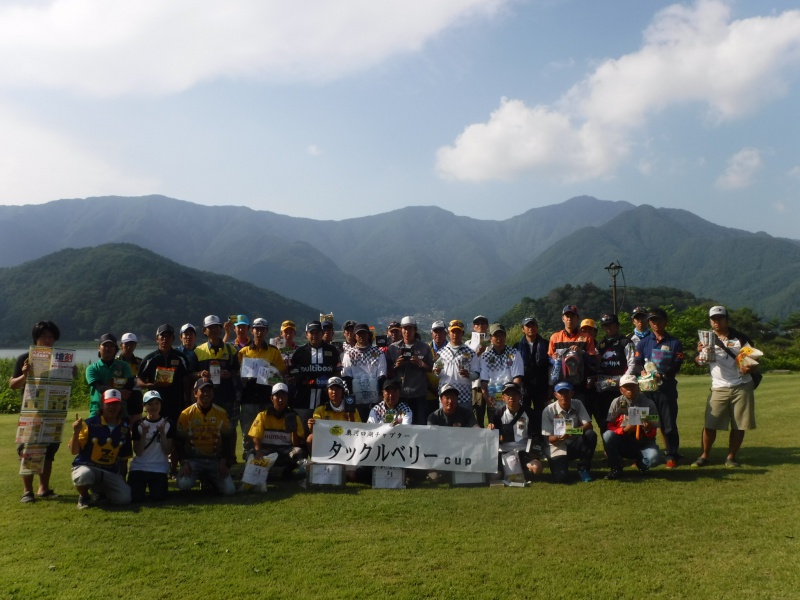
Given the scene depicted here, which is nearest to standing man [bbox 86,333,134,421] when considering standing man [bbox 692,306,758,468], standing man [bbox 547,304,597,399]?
standing man [bbox 547,304,597,399]

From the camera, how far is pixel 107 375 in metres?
7.53

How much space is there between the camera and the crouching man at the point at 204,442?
289 inches

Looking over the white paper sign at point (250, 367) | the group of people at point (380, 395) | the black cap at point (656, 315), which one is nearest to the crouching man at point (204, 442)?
the group of people at point (380, 395)

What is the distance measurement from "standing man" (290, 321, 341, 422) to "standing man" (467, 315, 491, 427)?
1947 mm

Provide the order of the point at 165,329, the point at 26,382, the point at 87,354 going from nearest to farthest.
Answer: the point at 26,382
the point at 165,329
the point at 87,354

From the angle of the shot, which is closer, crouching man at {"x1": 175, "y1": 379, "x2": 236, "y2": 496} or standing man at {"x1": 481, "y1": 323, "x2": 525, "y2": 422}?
Answer: crouching man at {"x1": 175, "y1": 379, "x2": 236, "y2": 496}

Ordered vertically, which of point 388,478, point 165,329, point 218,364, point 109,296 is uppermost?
point 109,296

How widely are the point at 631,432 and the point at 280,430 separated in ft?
14.9

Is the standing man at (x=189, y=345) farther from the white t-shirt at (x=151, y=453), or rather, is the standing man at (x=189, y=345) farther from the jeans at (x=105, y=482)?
the jeans at (x=105, y=482)

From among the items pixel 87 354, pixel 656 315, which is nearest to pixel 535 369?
pixel 656 315

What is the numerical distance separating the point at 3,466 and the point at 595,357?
30.1 feet

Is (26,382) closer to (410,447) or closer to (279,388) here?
(279,388)

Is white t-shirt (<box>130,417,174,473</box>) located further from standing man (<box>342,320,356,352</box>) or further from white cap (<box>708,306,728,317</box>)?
white cap (<box>708,306,728,317</box>)

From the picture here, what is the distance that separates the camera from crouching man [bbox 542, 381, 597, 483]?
745 cm
